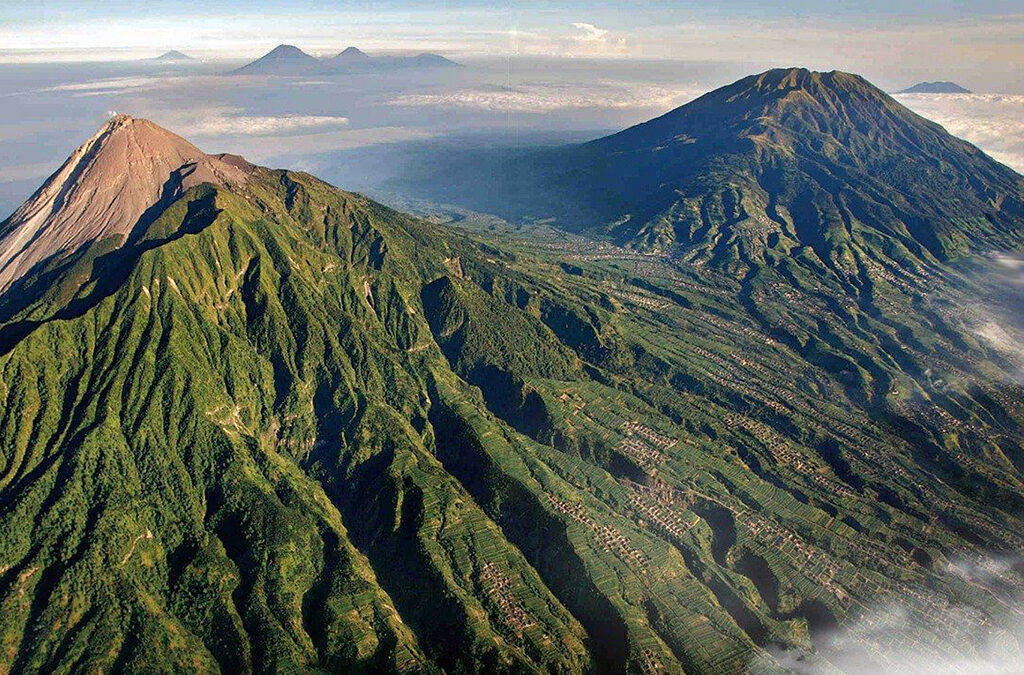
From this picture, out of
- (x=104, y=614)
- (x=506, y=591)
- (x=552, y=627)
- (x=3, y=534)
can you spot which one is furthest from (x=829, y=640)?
(x=3, y=534)

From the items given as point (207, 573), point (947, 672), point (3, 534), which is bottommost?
point (947, 672)

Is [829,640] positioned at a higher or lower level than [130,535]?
lower

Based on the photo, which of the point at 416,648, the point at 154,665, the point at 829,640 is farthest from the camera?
the point at 829,640

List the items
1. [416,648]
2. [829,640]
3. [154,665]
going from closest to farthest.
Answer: [154,665] → [416,648] → [829,640]

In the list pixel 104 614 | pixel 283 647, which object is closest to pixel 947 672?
pixel 283 647

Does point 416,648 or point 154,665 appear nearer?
point 154,665

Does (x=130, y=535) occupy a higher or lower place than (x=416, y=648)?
higher

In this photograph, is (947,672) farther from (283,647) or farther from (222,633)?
(222,633)

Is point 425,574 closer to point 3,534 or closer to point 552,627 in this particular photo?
point 552,627

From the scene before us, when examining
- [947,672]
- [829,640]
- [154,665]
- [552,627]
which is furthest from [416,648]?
[947,672]
